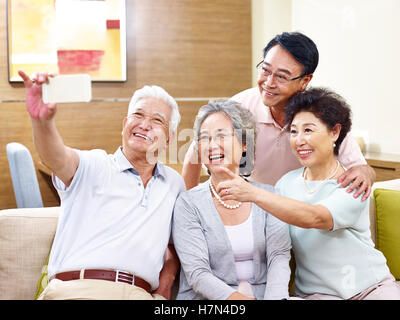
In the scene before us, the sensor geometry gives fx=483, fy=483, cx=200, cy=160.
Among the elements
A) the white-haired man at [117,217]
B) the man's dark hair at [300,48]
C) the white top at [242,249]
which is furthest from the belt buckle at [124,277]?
the man's dark hair at [300,48]

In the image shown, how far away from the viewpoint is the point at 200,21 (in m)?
3.90

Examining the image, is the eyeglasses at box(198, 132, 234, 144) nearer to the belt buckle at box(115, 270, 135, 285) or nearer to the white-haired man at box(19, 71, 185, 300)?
the white-haired man at box(19, 71, 185, 300)

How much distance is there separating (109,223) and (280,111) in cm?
88

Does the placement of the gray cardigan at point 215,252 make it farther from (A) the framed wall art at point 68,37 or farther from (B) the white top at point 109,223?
(A) the framed wall art at point 68,37

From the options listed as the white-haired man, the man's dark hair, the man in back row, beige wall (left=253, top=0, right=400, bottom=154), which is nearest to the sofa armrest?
the man in back row

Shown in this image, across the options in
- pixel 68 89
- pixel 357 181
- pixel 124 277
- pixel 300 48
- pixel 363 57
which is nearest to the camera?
pixel 68 89

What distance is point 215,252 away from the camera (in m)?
1.50

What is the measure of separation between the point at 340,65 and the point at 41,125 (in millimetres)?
2791

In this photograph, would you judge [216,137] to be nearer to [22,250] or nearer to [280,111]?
[280,111]

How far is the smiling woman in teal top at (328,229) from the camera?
1.55m

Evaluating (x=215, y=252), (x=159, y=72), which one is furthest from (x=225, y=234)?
(x=159, y=72)

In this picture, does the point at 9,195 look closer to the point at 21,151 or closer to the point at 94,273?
the point at 21,151

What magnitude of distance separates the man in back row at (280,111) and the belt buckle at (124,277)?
67 cm
